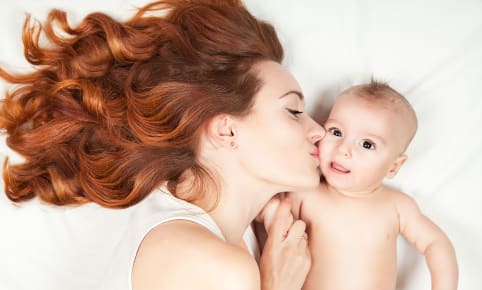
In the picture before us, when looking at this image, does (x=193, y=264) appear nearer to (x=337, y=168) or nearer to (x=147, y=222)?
(x=147, y=222)

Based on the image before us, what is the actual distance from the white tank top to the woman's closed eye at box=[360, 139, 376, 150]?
0.45 m

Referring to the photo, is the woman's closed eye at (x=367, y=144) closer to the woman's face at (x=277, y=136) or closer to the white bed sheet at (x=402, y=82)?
the woman's face at (x=277, y=136)

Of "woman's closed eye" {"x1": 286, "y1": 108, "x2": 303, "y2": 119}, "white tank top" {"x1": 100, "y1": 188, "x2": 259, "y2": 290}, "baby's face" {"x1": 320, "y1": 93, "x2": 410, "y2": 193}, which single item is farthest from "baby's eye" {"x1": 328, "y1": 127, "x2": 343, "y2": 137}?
"white tank top" {"x1": 100, "y1": 188, "x2": 259, "y2": 290}

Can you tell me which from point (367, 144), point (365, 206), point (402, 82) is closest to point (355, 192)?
point (365, 206)

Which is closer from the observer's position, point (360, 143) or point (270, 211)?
point (360, 143)

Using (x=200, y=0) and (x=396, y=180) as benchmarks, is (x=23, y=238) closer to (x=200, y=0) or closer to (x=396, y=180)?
(x=200, y=0)

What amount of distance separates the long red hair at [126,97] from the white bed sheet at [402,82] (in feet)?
0.46

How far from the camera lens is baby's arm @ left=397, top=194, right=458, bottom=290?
1690 millimetres

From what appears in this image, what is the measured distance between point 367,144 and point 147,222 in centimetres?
61

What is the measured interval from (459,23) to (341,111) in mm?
509

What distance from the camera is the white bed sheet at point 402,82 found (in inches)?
72.0

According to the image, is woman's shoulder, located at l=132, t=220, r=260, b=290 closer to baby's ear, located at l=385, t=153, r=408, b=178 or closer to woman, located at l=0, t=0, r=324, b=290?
woman, located at l=0, t=0, r=324, b=290

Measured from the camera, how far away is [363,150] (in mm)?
1646

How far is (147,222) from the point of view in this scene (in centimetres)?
147
